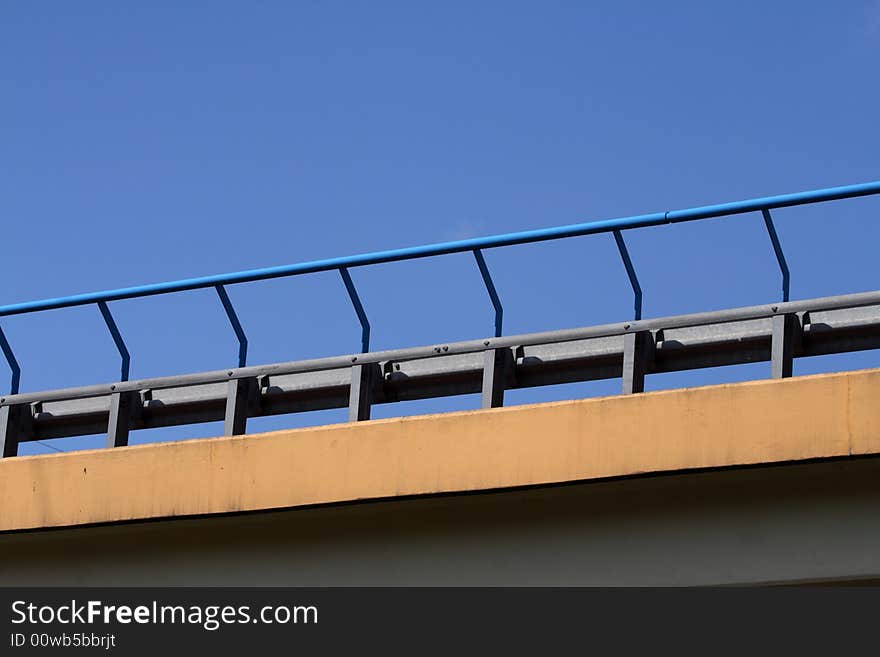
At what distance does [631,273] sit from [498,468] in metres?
1.61

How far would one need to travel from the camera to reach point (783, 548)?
7984mm

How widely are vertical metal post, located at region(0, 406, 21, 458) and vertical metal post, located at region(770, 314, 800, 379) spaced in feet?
17.7

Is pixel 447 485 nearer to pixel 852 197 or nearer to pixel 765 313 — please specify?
pixel 765 313

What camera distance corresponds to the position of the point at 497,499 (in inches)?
344

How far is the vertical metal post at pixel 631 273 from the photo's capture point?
368 inches

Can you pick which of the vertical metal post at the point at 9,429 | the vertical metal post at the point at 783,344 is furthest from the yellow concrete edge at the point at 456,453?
the vertical metal post at the point at 9,429

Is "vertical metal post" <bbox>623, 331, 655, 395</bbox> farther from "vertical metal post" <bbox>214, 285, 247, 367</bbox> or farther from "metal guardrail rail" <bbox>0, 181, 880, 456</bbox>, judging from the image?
"vertical metal post" <bbox>214, 285, 247, 367</bbox>

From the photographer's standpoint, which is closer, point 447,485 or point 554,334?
point 447,485

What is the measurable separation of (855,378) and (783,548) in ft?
3.12

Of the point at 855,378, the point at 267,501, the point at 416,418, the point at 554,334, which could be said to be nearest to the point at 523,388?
the point at 554,334

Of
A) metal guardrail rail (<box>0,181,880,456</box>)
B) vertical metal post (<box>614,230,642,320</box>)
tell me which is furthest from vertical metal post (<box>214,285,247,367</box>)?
vertical metal post (<box>614,230,642,320</box>)

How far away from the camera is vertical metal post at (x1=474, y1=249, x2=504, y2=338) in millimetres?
9672

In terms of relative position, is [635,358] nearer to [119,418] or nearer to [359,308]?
[359,308]

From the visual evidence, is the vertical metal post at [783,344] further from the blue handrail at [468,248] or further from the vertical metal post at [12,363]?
the vertical metal post at [12,363]
